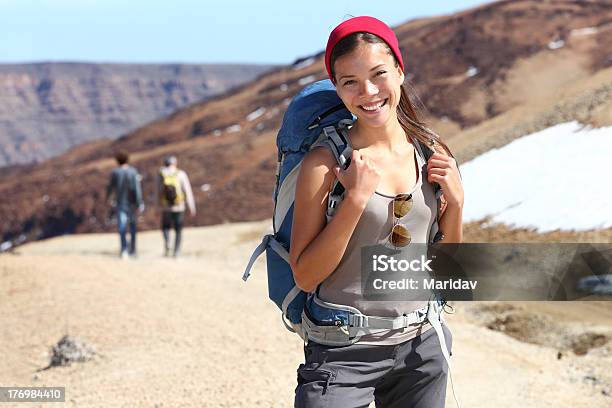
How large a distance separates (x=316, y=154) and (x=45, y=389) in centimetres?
518

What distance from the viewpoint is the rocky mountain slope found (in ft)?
135

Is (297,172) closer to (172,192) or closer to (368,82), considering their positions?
(368,82)

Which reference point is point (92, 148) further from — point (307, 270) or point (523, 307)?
point (307, 270)

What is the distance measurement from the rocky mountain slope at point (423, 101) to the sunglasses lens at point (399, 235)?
2187 centimetres

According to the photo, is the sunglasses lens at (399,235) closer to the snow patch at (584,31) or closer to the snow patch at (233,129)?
the snow patch at (584,31)

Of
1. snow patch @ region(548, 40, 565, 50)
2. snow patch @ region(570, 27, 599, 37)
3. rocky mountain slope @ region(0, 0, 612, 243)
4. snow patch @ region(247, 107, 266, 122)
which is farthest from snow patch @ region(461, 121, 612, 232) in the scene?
snow patch @ region(247, 107, 266, 122)

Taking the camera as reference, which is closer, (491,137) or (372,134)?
(372,134)

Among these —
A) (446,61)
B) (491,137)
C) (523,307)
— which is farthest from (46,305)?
(446,61)

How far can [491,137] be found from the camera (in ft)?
65.7

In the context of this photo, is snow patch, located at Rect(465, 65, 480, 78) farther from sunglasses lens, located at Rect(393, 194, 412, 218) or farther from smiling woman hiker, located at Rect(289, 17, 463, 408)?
sunglasses lens, located at Rect(393, 194, 412, 218)

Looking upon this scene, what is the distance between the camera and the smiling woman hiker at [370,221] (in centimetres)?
272

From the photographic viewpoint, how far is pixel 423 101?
30.9 meters

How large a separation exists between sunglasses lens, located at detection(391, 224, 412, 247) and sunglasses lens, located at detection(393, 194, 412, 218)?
0.05 m

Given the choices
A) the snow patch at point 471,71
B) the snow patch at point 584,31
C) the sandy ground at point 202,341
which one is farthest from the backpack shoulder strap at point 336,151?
the snow patch at point 584,31
